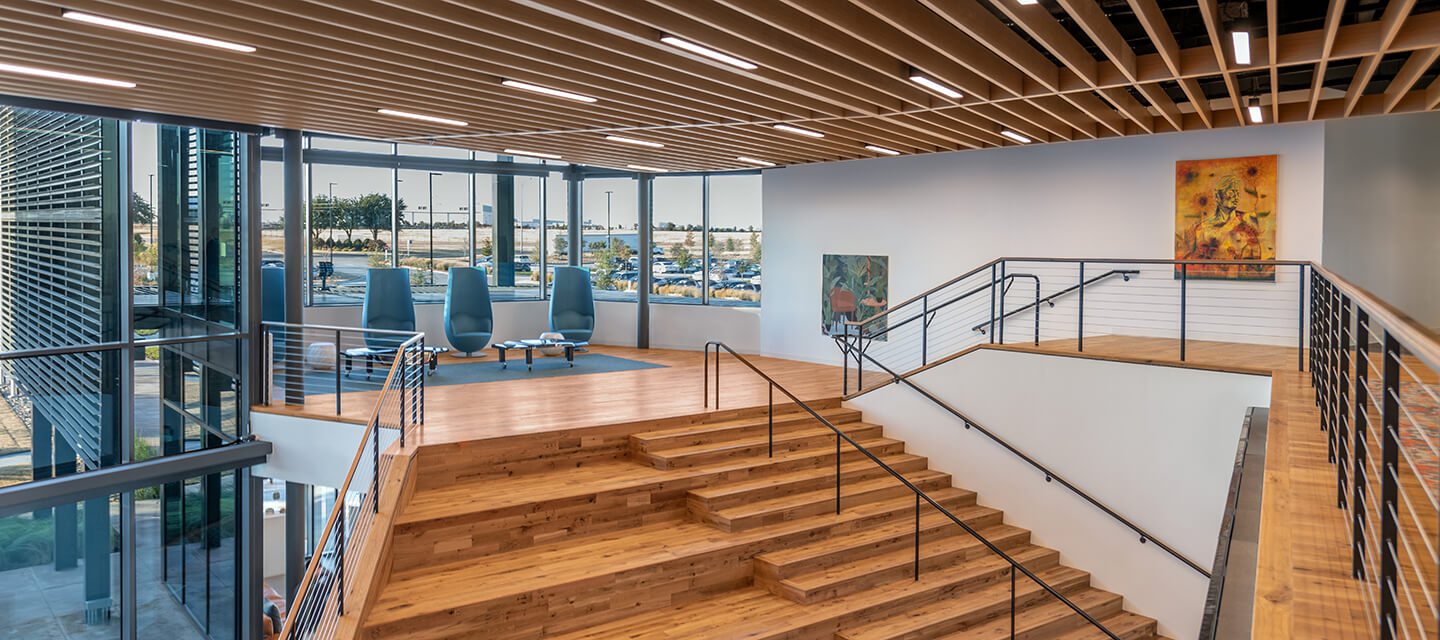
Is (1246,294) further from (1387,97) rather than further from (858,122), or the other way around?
(858,122)

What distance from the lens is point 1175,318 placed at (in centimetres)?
955

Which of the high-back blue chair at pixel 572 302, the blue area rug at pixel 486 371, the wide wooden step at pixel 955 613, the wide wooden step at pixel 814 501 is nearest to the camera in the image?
the wide wooden step at pixel 955 613

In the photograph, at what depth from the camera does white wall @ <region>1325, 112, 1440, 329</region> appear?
909 cm

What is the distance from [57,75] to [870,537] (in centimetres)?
688

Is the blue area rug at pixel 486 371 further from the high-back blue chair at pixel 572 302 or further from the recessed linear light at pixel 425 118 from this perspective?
the recessed linear light at pixel 425 118

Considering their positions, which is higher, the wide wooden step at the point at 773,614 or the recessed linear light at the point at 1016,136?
the recessed linear light at the point at 1016,136

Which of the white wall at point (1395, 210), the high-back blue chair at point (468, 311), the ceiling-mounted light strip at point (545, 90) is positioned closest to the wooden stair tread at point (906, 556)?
the ceiling-mounted light strip at point (545, 90)

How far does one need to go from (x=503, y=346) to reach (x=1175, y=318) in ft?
26.5

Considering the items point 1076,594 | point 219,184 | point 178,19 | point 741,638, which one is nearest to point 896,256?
point 1076,594

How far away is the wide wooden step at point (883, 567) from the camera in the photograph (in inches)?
269

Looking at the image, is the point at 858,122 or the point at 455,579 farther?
the point at 858,122

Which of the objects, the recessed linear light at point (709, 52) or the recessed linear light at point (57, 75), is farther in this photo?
the recessed linear light at point (57, 75)

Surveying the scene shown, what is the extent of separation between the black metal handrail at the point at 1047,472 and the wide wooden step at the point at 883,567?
2.14 ft

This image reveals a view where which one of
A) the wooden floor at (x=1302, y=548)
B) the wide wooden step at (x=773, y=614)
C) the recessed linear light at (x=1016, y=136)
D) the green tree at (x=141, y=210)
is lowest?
the wide wooden step at (x=773, y=614)
